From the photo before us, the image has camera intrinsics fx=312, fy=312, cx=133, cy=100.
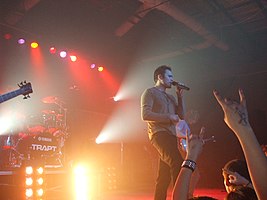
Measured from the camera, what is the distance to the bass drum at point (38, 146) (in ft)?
16.8

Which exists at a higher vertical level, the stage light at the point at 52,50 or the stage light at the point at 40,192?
the stage light at the point at 52,50

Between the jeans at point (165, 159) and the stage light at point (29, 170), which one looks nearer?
the jeans at point (165, 159)

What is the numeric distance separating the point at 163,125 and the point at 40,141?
3.27 m

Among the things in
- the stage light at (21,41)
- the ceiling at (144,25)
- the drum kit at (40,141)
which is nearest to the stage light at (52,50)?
the ceiling at (144,25)

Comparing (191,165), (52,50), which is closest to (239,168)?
(191,165)

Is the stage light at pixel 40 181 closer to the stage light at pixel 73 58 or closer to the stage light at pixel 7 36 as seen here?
the stage light at pixel 7 36

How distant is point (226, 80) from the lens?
7859 millimetres

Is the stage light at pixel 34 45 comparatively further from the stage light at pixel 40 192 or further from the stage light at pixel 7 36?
the stage light at pixel 40 192

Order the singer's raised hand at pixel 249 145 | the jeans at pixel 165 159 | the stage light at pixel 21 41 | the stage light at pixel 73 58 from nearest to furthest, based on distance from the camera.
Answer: the singer's raised hand at pixel 249 145 < the jeans at pixel 165 159 < the stage light at pixel 21 41 < the stage light at pixel 73 58

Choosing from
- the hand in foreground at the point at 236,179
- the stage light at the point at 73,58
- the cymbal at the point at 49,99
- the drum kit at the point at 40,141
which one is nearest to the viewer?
the hand in foreground at the point at 236,179

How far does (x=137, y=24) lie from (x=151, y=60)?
1760 millimetres

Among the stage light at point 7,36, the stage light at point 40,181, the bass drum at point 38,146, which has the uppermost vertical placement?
the stage light at point 7,36

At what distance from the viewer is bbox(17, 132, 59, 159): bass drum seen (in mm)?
5129

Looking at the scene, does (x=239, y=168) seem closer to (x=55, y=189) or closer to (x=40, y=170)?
(x=40, y=170)
